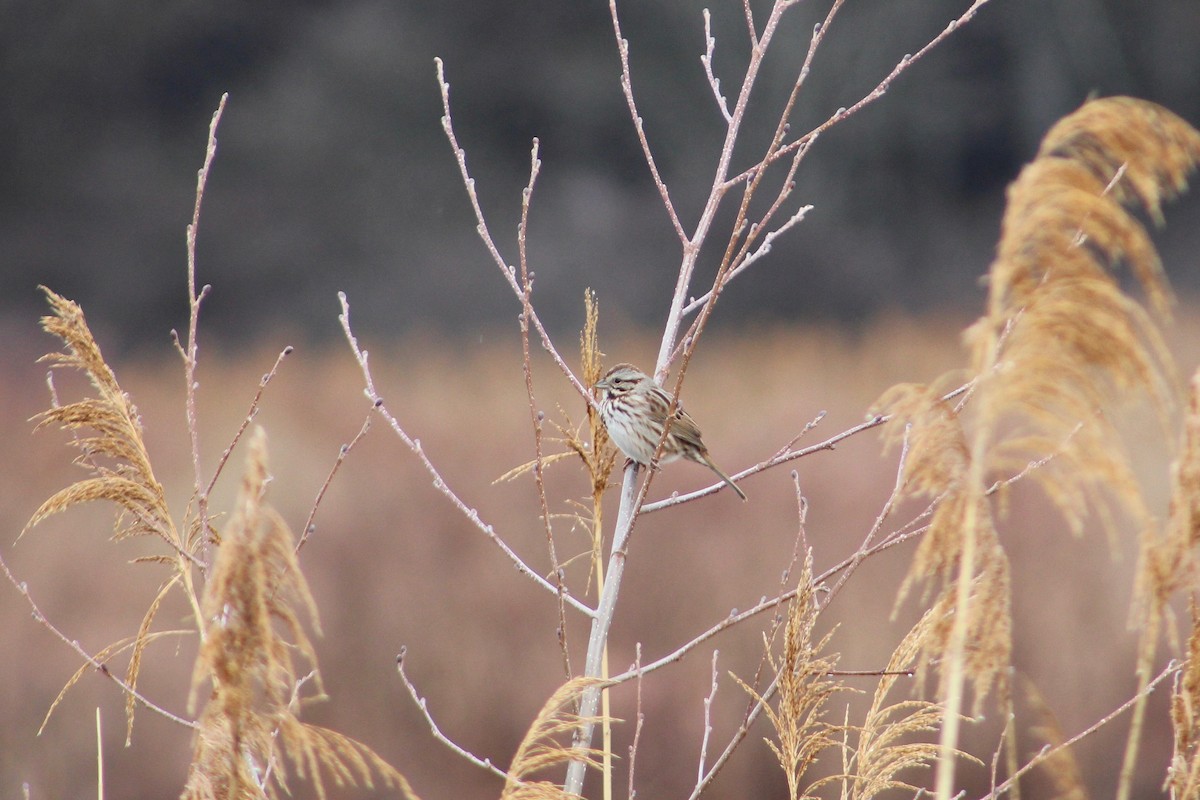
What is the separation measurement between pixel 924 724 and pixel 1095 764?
5533 mm

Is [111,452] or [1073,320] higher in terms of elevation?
[111,452]

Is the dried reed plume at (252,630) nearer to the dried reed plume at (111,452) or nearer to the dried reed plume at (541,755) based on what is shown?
the dried reed plume at (541,755)

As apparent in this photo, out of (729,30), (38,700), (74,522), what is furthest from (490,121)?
(38,700)

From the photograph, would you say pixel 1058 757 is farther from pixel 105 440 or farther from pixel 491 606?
pixel 491 606

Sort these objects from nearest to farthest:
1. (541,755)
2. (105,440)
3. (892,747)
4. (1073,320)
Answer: (1073,320), (541,755), (105,440), (892,747)

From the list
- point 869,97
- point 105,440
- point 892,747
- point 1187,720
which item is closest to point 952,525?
point 1187,720

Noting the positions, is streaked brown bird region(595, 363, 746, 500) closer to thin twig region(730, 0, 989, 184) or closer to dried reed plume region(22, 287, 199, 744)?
thin twig region(730, 0, 989, 184)

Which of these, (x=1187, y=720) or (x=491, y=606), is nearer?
(x=1187, y=720)

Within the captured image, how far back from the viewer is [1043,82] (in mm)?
12711

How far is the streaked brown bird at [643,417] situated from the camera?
3461 millimetres

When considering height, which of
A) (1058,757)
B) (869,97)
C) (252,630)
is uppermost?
(869,97)

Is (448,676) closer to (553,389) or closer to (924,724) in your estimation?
(553,389)

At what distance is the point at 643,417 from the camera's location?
3604mm

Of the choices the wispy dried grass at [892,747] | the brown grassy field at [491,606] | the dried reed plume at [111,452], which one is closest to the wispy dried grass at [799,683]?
the wispy dried grass at [892,747]
